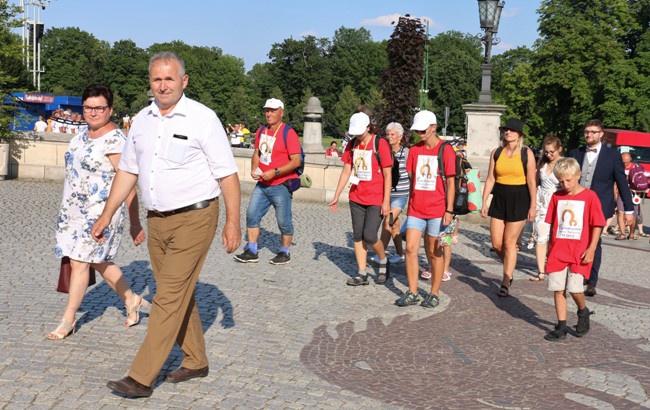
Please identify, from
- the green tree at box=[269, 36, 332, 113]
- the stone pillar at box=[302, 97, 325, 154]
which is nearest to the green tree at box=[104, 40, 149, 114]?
the green tree at box=[269, 36, 332, 113]

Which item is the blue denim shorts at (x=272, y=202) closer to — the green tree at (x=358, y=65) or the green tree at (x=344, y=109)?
the green tree at (x=344, y=109)

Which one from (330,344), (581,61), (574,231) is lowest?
(330,344)

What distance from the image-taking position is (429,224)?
8.02 m

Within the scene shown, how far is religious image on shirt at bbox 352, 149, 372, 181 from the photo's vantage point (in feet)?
29.1

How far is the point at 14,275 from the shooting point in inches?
331

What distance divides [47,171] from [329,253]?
33.9 ft

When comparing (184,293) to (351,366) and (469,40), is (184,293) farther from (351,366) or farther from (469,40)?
(469,40)

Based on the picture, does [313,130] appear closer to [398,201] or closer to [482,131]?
[482,131]

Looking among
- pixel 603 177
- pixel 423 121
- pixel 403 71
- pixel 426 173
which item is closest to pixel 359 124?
pixel 423 121

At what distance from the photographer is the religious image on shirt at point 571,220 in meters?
7.09

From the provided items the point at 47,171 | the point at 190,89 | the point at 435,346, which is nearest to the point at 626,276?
the point at 435,346

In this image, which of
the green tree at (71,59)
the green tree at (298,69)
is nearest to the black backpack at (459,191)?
the green tree at (71,59)

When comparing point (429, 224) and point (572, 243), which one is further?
point (429, 224)

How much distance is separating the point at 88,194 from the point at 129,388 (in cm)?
184
